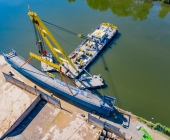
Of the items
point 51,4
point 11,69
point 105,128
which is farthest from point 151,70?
point 51,4

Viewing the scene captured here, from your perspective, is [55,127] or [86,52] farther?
[86,52]

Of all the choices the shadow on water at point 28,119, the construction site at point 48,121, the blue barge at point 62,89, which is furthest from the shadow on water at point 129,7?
the shadow on water at point 28,119

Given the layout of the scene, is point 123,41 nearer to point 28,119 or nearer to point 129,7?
point 129,7

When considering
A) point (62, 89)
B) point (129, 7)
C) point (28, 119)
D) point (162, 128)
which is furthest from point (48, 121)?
→ point (129, 7)

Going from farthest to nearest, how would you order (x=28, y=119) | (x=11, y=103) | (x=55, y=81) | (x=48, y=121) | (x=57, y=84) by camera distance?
(x=55, y=81)
(x=57, y=84)
(x=11, y=103)
(x=28, y=119)
(x=48, y=121)

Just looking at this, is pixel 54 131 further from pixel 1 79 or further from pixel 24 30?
pixel 24 30

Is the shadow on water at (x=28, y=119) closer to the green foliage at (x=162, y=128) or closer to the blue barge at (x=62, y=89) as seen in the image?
the blue barge at (x=62, y=89)

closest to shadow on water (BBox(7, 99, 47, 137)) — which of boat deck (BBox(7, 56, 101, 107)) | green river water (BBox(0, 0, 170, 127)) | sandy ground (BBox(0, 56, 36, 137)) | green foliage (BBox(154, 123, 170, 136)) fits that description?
sandy ground (BBox(0, 56, 36, 137))

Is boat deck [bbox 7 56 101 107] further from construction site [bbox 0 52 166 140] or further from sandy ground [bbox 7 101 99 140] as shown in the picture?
sandy ground [bbox 7 101 99 140]
